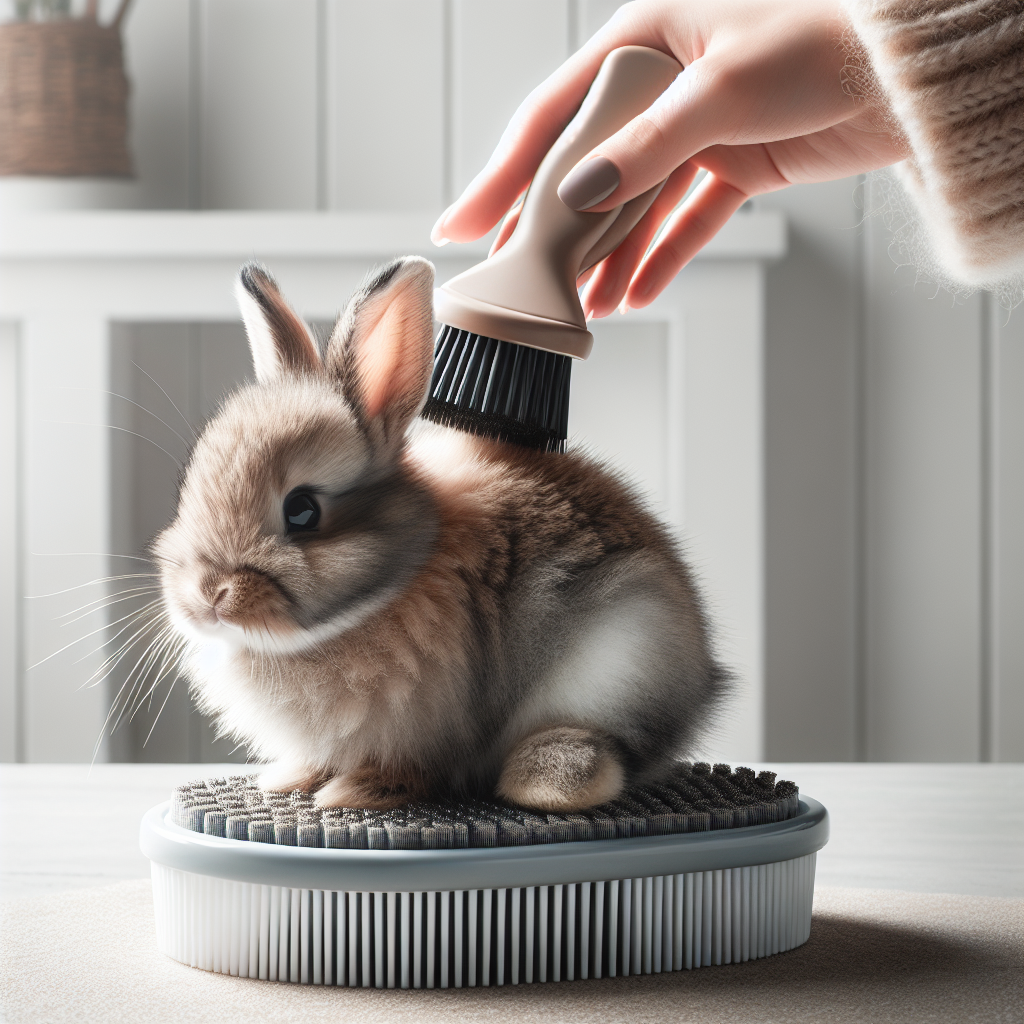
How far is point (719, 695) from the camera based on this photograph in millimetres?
558

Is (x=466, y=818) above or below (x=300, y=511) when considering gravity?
below

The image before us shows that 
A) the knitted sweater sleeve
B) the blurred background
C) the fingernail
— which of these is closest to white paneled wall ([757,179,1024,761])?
the blurred background

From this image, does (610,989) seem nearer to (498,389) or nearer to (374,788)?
(374,788)

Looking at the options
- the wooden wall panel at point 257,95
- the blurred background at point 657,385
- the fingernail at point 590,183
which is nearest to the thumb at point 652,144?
the fingernail at point 590,183

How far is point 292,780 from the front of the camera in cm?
53

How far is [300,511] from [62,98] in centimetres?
87

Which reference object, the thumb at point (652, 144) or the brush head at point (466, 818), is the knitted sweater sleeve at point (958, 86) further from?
the brush head at point (466, 818)

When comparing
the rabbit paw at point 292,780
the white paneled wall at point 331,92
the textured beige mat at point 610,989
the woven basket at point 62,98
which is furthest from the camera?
the white paneled wall at point 331,92

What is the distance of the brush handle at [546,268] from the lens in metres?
0.49

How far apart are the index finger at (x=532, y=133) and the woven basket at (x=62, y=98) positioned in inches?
27.1

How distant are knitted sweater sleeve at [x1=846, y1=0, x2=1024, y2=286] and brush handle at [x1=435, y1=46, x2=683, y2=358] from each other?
0.42 ft

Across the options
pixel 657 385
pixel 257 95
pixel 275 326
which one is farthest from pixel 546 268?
pixel 257 95

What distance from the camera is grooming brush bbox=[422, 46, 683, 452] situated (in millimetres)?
490

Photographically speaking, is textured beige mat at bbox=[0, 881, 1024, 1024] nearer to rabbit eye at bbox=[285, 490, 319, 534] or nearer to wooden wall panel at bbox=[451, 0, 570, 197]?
rabbit eye at bbox=[285, 490, 319, 534]
